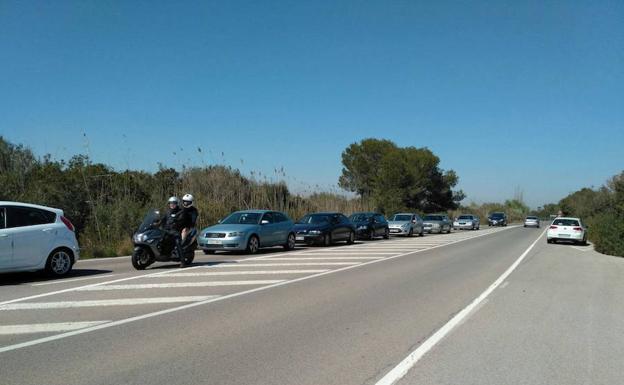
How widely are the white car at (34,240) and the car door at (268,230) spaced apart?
7.67m

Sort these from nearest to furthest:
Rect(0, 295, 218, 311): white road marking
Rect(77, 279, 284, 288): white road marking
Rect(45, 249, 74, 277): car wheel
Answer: Rect(0, 295, 218, 311): white road marking < Rect(77, 279, 284, 288): white road marking < Rect(45, 249, 74, 277): car wheel

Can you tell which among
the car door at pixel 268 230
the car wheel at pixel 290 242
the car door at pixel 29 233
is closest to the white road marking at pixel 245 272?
the car door at pixel 29 233

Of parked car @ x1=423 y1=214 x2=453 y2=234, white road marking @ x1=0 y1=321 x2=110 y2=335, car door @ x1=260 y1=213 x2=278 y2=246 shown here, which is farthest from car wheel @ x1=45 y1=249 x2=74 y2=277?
parked car @ x1=423 y1=214 x2=453 y2=234

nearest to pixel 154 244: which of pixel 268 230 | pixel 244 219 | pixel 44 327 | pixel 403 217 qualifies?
pixel 44 327

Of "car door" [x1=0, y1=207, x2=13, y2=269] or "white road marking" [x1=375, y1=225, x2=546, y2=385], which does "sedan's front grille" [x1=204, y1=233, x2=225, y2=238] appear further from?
"white road marking" [x1=375, y1=225, x2=546, y2=385]

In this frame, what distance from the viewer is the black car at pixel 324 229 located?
77.9 ft

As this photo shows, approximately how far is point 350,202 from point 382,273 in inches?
1054

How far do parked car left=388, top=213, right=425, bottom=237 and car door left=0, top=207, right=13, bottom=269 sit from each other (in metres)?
27.1

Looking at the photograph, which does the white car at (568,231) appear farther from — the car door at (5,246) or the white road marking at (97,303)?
the car door at (5,246)

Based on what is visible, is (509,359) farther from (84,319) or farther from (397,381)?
(84,319)

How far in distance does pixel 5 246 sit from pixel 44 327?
14.7ft

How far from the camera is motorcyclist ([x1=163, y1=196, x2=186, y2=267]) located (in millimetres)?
13609

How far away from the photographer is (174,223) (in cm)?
1362

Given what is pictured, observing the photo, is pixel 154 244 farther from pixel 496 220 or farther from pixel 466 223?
pixel 496 220
